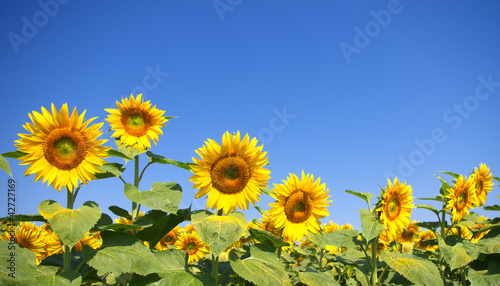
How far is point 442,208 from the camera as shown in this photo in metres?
5.20

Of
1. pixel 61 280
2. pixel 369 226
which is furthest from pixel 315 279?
pixel 61 280

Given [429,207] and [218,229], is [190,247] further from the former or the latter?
[429,207]

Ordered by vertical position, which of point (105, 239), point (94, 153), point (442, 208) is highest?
point (442, 208)

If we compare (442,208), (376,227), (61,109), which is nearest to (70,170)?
(61,109)

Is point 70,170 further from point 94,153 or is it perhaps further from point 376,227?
point 376,227

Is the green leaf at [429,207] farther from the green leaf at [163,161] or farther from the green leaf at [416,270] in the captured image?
the green leaf at [163,161]

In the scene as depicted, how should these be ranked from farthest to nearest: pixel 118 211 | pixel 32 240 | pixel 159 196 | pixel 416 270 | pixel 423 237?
pixel 423 237, pixel 32 240, pixel 416 270, pixel 118 211, pixel 159 196

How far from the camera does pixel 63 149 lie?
3.13 m

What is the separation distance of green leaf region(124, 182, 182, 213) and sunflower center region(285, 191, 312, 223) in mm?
1206

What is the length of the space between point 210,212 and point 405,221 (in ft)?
8.19

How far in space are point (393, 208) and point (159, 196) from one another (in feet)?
9.11

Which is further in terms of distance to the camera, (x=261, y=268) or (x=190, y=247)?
(x=190, y=247)

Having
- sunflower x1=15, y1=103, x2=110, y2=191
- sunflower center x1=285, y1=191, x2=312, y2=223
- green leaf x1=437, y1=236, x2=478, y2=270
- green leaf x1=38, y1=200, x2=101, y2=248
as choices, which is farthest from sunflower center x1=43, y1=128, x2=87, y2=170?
green leaf x1=437, y1=236, x2=478, y2=270

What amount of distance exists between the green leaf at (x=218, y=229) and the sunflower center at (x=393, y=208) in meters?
2.06
